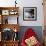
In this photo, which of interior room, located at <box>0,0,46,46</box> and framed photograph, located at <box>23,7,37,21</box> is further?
framed photograph, located at <box>23,7,37,21</box>

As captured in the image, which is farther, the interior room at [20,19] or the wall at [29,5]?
the wall at [29,5]

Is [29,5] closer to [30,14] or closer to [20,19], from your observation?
[30,14]

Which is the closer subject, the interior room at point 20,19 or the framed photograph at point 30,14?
the interior room at point 20,19

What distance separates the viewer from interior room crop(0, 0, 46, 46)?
19.9ft

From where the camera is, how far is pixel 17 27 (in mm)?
6125

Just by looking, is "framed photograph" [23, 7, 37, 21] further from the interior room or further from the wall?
the wall

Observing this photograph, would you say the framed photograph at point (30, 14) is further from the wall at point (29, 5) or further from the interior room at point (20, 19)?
the wall at point (29, 5)

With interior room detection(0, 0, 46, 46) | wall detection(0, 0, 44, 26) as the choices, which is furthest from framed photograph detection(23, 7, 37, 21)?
wall detection(0, 0, 44, 26)

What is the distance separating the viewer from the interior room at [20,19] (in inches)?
238

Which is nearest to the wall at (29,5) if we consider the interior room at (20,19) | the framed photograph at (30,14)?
the interior room at (20,19)

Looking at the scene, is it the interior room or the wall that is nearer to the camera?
the interior room

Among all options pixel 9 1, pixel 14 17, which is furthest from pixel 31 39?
pixel 9 1

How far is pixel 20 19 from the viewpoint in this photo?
20.4 feet

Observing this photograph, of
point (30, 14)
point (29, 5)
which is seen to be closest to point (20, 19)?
point (30, 14)
